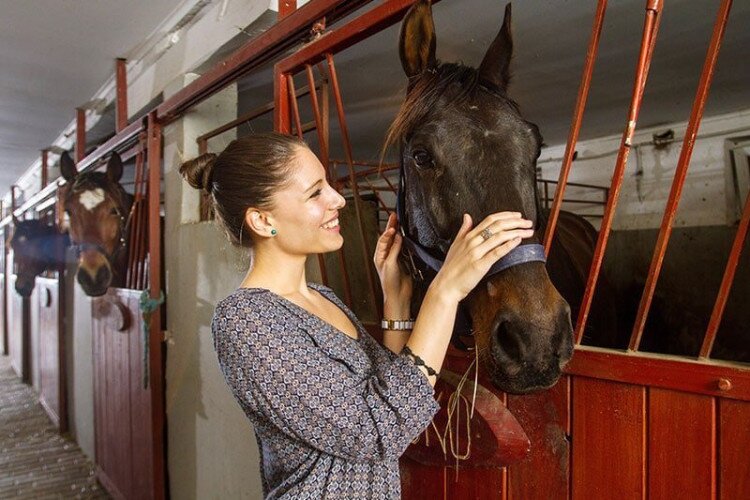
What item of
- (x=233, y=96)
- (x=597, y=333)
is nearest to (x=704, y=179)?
(x=597, y=333)

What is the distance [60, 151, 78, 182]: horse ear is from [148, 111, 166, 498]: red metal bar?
152 centimetres

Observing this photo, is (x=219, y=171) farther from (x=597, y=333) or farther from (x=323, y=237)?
(x=597, y=333)

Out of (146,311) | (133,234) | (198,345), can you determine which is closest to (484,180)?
(198,345)

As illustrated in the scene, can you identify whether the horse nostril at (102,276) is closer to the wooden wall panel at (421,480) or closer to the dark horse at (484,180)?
the wooden wall panel at (421,480)

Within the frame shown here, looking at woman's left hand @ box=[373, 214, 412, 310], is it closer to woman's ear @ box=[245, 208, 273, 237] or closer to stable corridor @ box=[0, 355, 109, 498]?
woman's ear @ box=[245, 208, 273, 237]

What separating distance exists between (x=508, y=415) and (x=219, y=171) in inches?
32.6

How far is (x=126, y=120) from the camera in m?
3.47

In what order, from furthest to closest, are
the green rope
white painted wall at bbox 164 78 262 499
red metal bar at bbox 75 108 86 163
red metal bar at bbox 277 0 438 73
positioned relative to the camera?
red metal bar at bbox 75 108 86 163, the green rope, white painted wall at bbox 164 78 262 499, red metal bar at bbox 277 0 438 73

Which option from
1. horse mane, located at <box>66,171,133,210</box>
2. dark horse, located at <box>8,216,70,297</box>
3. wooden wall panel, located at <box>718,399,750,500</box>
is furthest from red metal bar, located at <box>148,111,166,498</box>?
dark horse, located at <box>8,216,70,297</box>

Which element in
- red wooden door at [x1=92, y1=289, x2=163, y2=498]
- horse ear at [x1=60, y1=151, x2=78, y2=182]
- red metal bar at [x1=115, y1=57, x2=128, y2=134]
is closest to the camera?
red wooden door at [x1=92, y1=289, x2=163, y2=498]

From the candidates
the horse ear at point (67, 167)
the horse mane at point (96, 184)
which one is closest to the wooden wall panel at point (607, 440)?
the horse mane at point (96, 184)

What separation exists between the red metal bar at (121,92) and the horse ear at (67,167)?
22.3 inches

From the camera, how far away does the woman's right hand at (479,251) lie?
2.68 ft

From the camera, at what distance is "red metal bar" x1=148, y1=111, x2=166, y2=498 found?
2.57 metres
